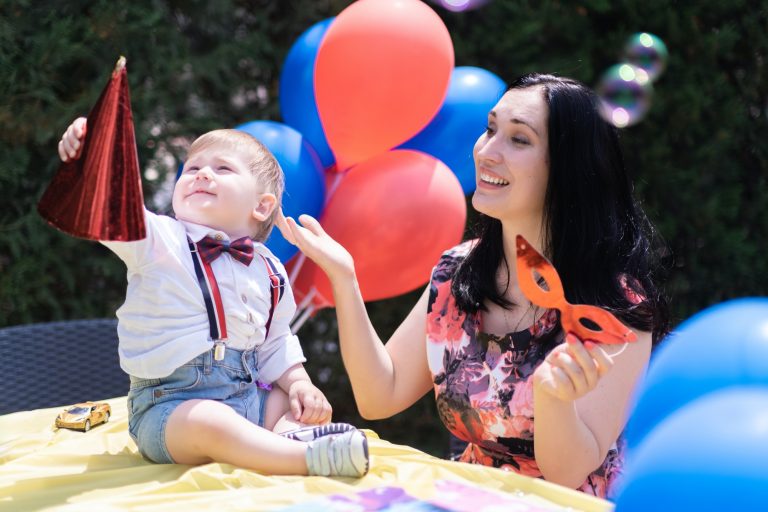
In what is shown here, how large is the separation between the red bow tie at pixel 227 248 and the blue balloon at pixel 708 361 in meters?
0.94

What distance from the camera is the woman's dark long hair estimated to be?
2025 millimetres

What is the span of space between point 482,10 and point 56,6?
180 cm

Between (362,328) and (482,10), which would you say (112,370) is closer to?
(362,328)

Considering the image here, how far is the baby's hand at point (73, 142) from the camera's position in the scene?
1.60 meters

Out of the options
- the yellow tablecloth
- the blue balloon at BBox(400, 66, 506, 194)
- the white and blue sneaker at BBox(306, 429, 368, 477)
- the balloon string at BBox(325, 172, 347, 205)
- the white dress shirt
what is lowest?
the yellow tablecloth

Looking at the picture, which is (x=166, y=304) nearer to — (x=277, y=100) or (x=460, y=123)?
(x=460, y=123)

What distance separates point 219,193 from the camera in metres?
1.91

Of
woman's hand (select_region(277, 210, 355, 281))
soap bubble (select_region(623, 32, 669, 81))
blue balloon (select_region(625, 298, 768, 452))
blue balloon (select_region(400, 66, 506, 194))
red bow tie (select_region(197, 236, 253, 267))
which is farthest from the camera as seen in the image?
soap bubble (select_region(623, 32, 669, 81))

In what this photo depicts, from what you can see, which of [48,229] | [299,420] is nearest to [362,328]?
[299,420]

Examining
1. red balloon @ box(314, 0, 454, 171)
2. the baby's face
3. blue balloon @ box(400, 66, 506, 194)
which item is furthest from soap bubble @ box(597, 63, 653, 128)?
the baby's face

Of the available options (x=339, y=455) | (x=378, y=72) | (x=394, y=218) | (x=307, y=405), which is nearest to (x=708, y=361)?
(x=339, y=455)

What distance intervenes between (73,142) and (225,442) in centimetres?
60

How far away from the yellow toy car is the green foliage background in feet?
4.33

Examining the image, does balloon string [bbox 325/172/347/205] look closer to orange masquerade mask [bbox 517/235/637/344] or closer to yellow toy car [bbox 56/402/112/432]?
yellow toy car [bbox 56/402/112/432]
